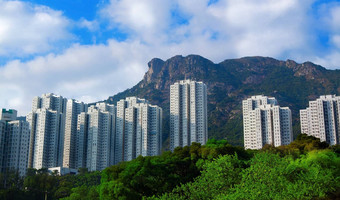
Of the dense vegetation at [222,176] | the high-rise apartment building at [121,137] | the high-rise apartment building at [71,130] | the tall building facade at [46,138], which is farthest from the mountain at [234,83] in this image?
the dense vegetation at [222,176]

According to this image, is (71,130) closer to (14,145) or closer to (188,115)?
(14,145)

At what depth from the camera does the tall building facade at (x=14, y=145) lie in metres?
66.7

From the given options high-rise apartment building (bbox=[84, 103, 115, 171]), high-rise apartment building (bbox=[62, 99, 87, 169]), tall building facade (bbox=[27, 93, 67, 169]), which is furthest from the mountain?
tall building facade (bbox=[27, 93, 67, 169])

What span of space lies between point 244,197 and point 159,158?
50.3ft

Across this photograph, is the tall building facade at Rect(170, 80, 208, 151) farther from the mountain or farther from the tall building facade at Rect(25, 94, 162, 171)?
the mountain

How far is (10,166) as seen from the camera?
66062 millimetres

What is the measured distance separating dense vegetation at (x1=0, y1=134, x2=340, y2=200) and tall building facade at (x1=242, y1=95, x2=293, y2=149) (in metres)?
31.9

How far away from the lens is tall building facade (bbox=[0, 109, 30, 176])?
66688mm

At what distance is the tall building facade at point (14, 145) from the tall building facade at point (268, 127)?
1600 inches

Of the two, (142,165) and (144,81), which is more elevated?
(144,81)

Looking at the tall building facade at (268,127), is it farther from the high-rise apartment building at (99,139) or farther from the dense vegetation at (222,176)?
the dense vegetation at (222,176)

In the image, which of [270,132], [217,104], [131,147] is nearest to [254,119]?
[270,132]

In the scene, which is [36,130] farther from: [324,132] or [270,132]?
[324,132]

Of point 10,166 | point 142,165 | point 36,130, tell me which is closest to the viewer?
point 142,165
